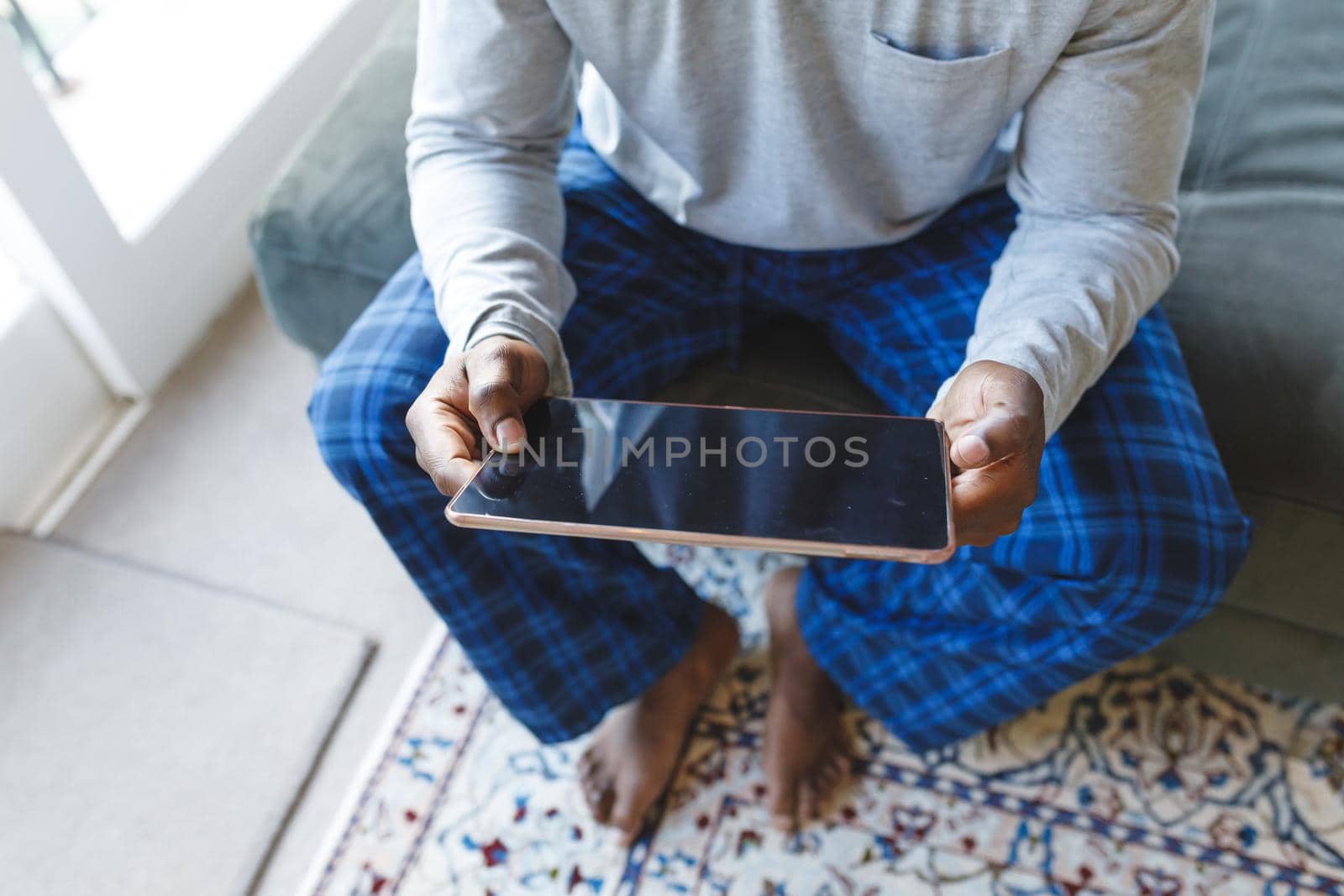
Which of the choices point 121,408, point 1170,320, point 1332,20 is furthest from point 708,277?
point 121,408

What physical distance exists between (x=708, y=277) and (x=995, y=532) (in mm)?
381

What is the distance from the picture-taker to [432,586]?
0.92 meters

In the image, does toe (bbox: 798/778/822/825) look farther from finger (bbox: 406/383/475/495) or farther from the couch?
finger (bbox: 406/383/475/495)

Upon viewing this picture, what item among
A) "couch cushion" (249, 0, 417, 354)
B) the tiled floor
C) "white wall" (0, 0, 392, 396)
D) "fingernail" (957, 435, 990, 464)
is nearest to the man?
"fingernail" (957, 435, 990, 464)

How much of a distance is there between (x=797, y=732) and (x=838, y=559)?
19 cm

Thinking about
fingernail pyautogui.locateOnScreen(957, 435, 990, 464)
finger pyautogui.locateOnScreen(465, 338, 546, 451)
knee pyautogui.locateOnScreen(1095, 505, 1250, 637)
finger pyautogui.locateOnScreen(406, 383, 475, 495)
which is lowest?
knee pyautogui.locateOnScreen(1095, 505, 1250, 637)

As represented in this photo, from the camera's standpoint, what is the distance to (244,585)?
1281 mm

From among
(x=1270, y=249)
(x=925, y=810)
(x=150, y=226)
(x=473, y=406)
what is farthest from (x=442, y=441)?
(x=150, y=226)

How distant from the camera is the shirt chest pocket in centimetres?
78

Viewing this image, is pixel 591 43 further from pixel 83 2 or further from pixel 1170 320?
pixel 83 2

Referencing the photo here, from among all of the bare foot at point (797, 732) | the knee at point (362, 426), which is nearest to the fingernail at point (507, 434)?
the knee at point (362, 426)

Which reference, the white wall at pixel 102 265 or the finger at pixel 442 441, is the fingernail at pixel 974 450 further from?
the white wall at pixel 102 265

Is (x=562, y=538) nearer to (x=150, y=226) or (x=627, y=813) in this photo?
(x=627, y=813)

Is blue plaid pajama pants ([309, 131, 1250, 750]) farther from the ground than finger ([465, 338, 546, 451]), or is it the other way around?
finger ([465, 338, 546, 451])
